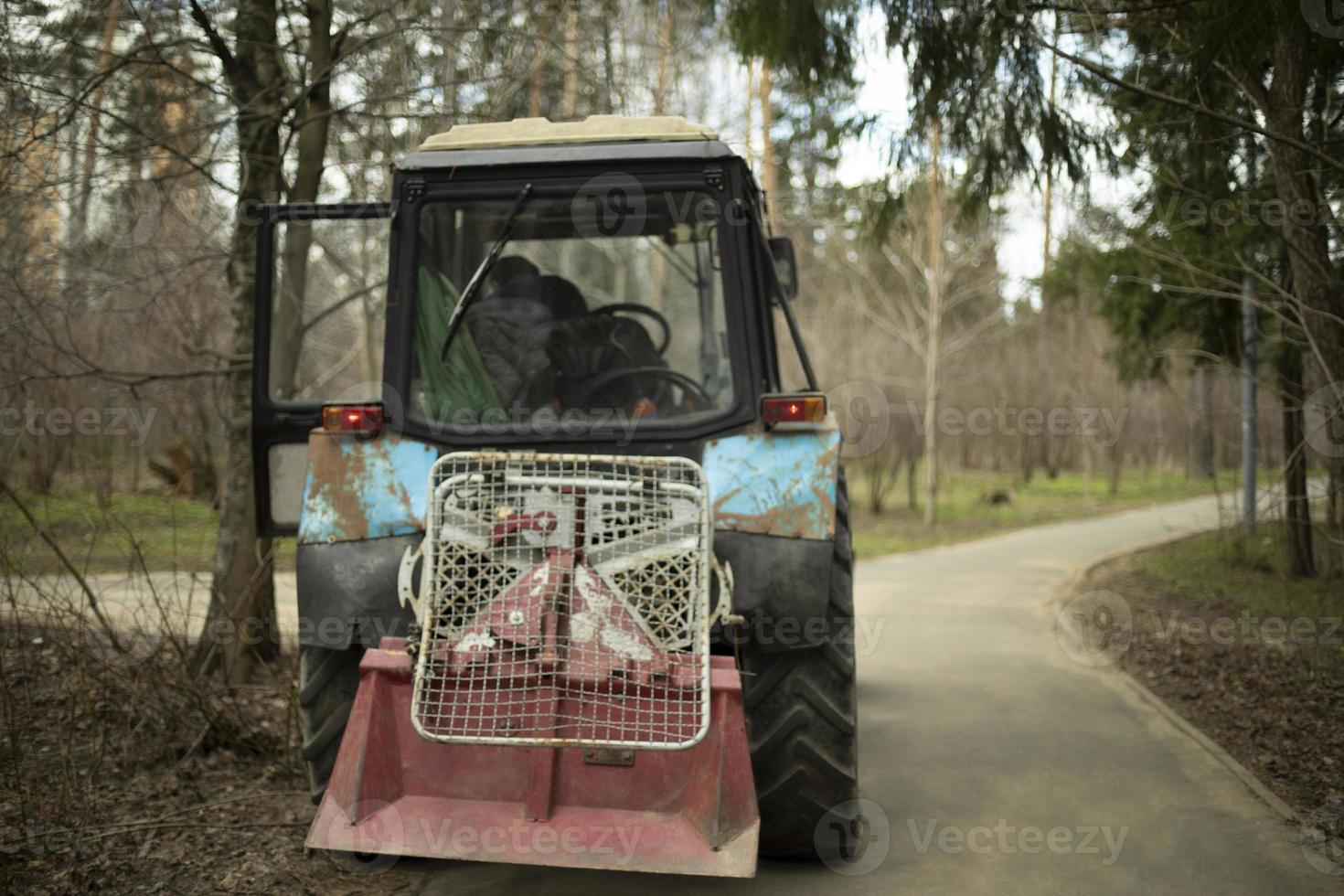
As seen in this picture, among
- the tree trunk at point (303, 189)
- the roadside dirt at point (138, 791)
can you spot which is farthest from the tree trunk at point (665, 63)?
the roadside dirt at point (138, 791)

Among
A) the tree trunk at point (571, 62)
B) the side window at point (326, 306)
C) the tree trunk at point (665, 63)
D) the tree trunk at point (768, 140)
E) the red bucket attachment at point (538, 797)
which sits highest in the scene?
the tree trunk at point (768, 140)

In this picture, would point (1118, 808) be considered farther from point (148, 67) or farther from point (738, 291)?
point (148, 67)

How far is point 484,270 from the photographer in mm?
4422

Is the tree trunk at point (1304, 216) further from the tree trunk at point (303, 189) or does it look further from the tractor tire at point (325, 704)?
the tractor tire at point (325, 704)

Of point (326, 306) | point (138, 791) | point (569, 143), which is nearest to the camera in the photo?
point (569, 143)

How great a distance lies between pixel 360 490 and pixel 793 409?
1.61 meters

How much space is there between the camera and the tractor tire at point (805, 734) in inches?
154

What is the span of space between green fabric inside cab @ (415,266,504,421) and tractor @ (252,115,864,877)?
11 millimetres

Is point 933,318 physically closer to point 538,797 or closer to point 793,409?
point 793,409

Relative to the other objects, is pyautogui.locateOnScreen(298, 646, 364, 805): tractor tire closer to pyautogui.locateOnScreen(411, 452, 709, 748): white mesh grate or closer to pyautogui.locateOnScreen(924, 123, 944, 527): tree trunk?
pyautogui.locateOnScreen(411, 452, 709, 748): white mesh grate

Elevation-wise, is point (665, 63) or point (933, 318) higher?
point (665, 63)

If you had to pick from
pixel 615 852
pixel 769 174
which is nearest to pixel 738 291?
pixel 615 852

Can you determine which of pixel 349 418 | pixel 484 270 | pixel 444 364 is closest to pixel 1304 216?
pixel 484 270

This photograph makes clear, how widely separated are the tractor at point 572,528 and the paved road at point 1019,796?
0.49 metres
